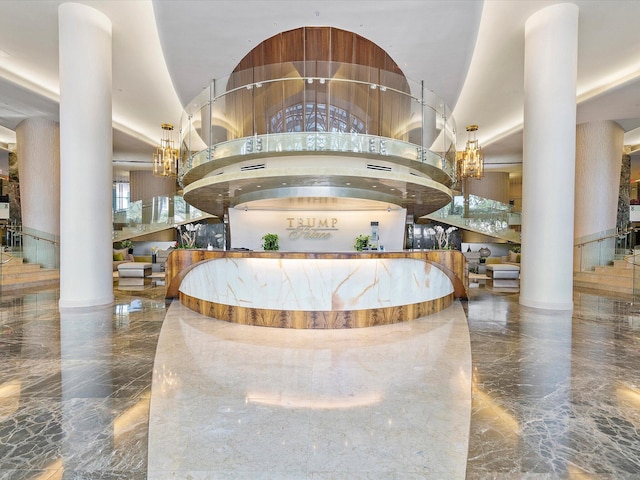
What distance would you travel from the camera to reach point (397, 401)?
10.4 feet

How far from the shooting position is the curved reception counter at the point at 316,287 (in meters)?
5.82

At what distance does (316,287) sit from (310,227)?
15.5 feet

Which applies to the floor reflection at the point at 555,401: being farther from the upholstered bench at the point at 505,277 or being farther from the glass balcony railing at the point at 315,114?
the upholstered bench at the point at 505,277

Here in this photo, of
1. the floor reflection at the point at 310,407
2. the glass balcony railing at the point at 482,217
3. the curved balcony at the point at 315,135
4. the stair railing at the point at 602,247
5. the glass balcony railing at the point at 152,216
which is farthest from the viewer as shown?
the glass balcony railing at the point at 152,216

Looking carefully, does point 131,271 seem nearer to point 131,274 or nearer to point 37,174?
point 131,274

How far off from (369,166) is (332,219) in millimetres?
3239

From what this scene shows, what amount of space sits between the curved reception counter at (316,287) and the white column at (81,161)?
3187 mm

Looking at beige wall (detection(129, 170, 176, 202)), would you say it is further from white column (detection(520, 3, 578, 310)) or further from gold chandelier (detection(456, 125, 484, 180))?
white column (detection(520, 3, 578, 310))

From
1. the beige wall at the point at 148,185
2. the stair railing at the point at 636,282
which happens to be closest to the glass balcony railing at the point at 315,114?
the stair railing at the point at 636,282

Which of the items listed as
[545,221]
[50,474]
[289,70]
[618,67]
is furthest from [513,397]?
[618,67]

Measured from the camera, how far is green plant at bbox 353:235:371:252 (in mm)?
10055

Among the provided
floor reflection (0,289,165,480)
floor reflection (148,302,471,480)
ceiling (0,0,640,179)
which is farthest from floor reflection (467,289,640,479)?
ceiling (0,0,640,179)

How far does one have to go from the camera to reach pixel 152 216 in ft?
61.6

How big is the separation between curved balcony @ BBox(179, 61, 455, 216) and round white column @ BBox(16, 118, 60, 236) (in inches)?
356
